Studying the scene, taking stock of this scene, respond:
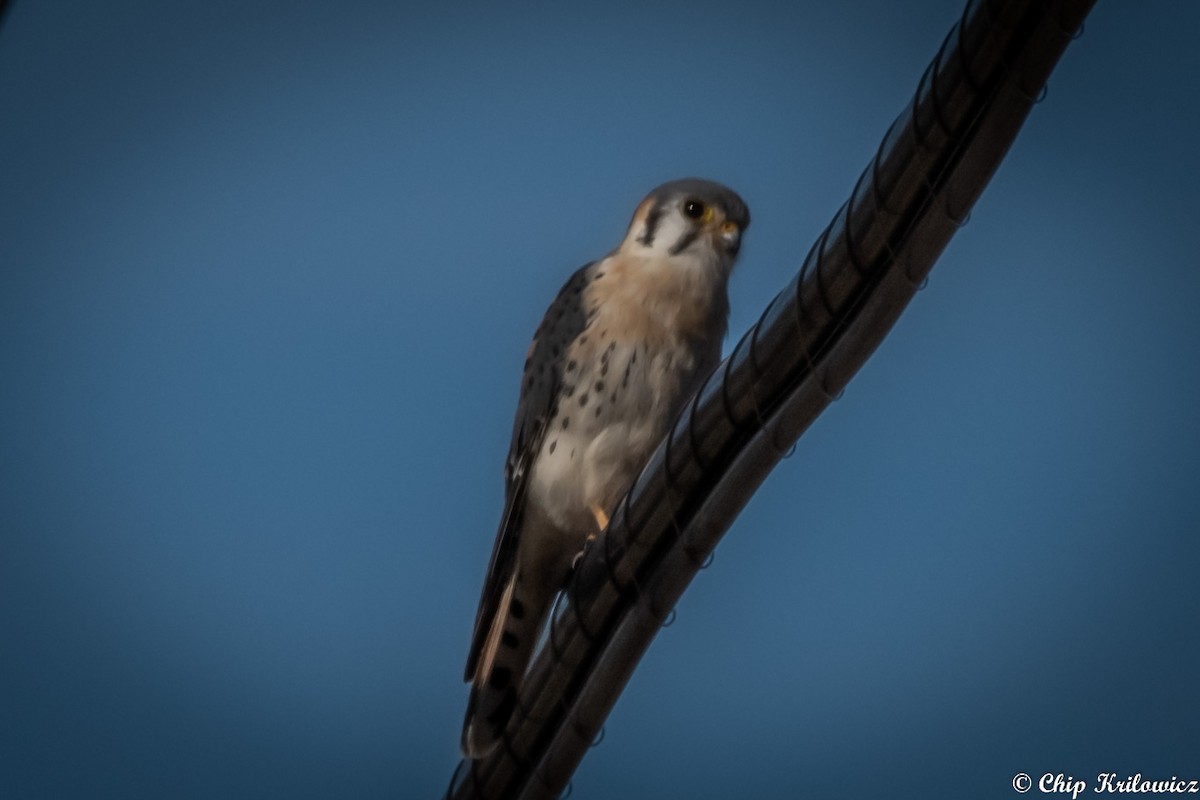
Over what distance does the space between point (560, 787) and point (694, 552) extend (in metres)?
0.65

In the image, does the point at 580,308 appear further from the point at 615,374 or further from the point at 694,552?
the point at 694,552

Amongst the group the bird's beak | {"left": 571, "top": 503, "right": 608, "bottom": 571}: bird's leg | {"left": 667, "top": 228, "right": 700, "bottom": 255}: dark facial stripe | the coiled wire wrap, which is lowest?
the coiled wire wrap

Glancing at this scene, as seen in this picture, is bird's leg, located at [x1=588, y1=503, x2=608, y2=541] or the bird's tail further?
bird's leg, located at [x1=588, y1=503, x2=608, y2=541]

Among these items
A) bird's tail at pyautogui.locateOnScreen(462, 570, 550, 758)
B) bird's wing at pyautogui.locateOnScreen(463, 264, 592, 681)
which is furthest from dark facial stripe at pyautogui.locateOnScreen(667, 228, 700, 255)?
bird's tail at pyautogui.locateOnScreen(462, 570, 550, 758)

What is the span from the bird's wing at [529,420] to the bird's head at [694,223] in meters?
0.23

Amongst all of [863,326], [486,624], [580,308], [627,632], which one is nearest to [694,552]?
[627,632]

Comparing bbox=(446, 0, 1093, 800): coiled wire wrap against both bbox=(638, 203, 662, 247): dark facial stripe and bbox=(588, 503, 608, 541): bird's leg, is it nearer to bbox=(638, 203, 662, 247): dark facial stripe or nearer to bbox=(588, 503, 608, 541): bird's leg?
bbox=(588, 503, 608, 541): bird's leg

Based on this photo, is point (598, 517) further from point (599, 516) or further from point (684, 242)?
point (684, 242)

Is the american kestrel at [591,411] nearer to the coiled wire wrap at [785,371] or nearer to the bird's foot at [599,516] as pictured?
the bird's foot at [599,516]

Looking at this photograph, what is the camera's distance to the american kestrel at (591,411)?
4.09 m

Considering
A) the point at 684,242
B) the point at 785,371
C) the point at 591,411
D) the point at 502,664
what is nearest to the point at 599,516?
the point at 591,411

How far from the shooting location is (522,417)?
171 inches

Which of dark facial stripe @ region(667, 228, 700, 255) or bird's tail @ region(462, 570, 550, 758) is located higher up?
dark facial stripe @ region(667, 228, 700, 255)

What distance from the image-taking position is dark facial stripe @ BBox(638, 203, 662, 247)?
173 inches
